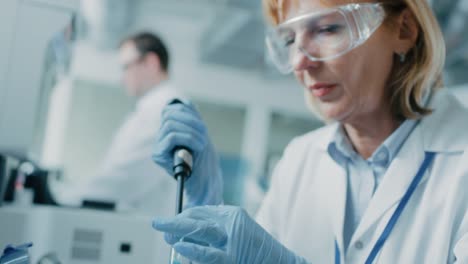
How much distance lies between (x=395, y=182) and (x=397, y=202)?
4 cm

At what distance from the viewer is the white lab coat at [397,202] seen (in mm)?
969

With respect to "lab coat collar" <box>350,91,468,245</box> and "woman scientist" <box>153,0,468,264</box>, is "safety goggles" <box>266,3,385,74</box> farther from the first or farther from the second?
"lab coat collar" <box>350,91,468,245</box>

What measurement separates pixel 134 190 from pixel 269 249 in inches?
54.8

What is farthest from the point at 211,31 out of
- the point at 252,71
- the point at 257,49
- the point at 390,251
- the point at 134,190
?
the point at 390,251

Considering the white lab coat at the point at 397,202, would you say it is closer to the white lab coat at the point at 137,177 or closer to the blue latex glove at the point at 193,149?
the blue latex glove at the point at 193,149

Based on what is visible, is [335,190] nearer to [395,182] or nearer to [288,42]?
[395,182]

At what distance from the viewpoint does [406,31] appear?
110 centimetres

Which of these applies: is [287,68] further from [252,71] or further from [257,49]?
[252,71]

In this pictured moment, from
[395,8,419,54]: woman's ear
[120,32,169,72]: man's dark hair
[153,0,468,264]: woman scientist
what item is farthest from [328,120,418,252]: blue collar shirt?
[120,32,169,72]: man's dark hair

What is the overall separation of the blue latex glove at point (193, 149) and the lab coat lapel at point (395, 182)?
13.1 inches

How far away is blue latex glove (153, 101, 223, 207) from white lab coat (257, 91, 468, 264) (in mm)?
188

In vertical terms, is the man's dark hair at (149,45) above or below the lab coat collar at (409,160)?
above

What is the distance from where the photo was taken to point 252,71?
19.1ft

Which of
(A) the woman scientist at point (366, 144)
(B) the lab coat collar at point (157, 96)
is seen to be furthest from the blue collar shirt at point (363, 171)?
(B) the lab coat collar at point (157, 96)
